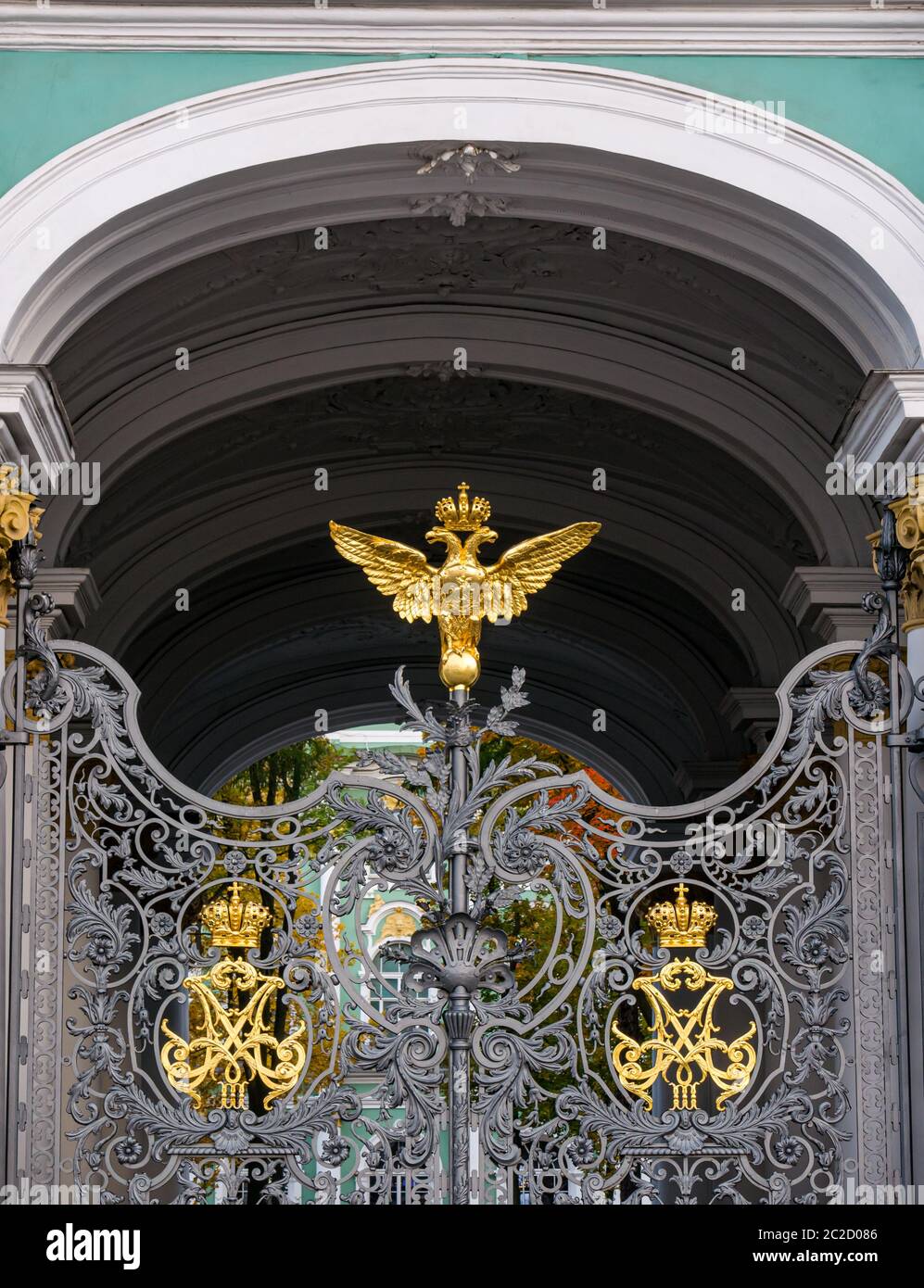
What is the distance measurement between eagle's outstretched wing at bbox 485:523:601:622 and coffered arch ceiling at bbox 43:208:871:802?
2.30 metres

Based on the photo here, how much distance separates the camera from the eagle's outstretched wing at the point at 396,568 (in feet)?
29.0

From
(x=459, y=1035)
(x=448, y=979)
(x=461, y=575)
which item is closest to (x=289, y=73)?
(x=461, y=575)

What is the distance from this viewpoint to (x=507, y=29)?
906cm

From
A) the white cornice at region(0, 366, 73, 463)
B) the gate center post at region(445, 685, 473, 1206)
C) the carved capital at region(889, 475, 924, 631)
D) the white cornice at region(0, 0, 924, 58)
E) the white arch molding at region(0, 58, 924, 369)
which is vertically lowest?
the gate center post at region(445, 685, 473, 1206)

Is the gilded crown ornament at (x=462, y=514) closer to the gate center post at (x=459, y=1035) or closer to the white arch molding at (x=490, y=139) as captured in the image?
the gate center post at (x=459, y=1035)

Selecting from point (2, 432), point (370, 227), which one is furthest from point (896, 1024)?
point (370, 227)

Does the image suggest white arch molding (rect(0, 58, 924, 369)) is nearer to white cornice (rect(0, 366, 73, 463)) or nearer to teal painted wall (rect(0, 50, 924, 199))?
teal painted wall (rect(0, 50, 924, 199))

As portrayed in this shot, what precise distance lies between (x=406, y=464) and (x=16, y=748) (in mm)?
6701

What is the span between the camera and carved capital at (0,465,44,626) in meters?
8.22

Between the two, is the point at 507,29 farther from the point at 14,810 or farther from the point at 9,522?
the point at 14,810

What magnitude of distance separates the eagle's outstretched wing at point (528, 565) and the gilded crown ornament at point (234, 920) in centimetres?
166

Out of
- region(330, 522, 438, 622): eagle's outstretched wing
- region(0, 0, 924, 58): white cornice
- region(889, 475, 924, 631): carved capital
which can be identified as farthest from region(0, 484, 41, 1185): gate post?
region(889, 475, 924, 631): carved capital

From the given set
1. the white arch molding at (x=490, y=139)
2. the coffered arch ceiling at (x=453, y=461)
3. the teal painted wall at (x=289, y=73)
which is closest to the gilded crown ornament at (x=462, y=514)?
the white arch molding at (x=490, y=139)

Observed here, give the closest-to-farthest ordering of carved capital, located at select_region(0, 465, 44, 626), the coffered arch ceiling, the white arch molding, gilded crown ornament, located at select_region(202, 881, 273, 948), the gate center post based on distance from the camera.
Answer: the gate center post
carved capital, located at select_region(0, 465, 44, 626)
gilded crown ornament, located at select_region(202, 881, 273, 948)
the white arch molding
the coffered arch ceiling
